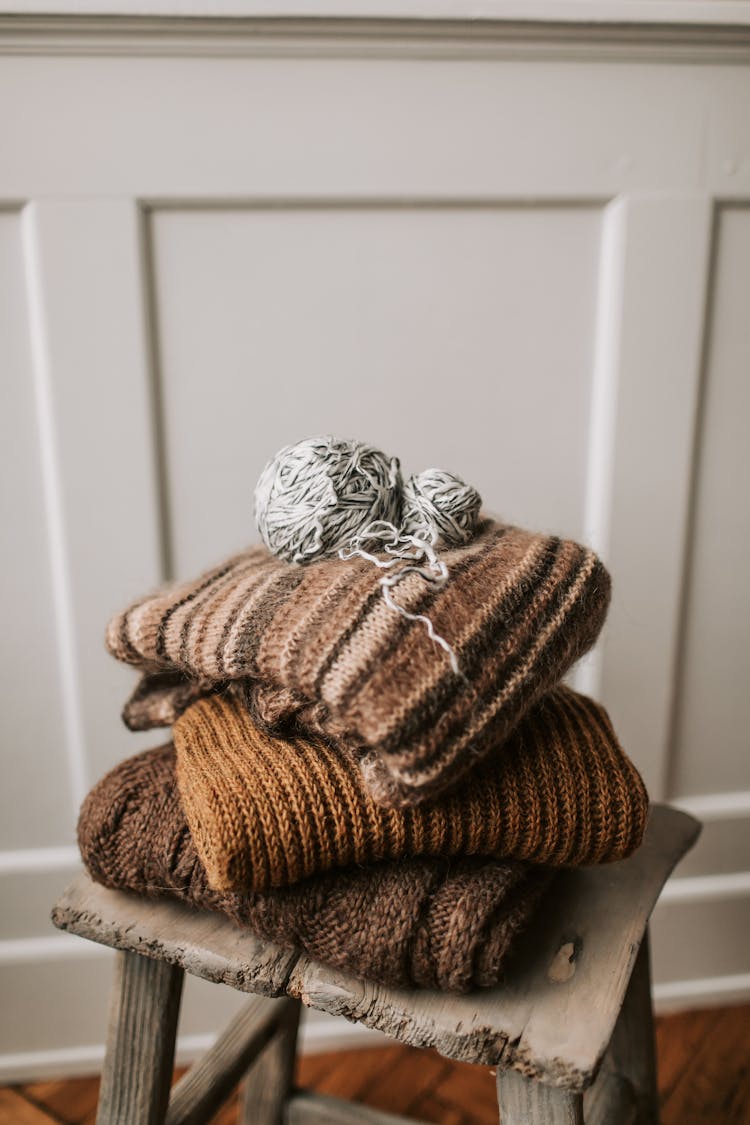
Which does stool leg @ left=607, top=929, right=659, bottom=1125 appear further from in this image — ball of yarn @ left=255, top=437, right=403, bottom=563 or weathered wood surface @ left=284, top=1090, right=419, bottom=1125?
ball of yarn @ left=255, top=437, right=403, bottom=563

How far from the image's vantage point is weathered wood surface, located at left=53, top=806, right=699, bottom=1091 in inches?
16.6

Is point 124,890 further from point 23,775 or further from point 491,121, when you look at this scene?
point 491,121

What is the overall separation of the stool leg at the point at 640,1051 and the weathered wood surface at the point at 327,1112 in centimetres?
20

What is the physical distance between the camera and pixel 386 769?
399mm

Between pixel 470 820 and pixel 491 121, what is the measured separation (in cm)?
61

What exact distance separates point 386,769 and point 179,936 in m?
0.19

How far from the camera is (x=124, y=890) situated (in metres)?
0.51

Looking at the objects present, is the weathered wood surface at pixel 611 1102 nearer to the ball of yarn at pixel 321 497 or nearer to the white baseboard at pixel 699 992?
the white baseboard at pixel 699 992

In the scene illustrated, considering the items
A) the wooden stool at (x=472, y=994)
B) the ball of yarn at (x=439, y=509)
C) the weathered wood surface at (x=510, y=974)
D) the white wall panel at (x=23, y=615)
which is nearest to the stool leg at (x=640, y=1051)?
the wooden stool at (x=472, y=994)

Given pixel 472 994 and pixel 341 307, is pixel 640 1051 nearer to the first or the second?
pixel 472 994

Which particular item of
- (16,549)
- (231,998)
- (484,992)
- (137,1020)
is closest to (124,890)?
(137,1020)

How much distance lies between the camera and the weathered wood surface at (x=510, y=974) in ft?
1.38

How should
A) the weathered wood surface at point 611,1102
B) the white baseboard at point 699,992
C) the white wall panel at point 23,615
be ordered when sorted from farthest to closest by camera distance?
the white baseboard at point 699,992 → the white wall panel at point 23,615 → the weathered wood surface at point 611,1102

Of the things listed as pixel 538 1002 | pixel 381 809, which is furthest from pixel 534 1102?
pixel 381 809
